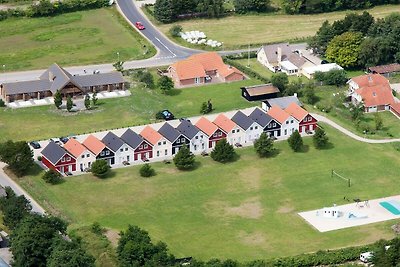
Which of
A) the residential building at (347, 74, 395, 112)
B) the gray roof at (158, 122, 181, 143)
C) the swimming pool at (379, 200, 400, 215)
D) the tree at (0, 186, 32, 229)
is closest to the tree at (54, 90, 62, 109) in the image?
the gray roof at (158, 122, 181, 143)

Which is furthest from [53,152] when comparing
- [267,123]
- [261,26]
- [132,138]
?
[261,26]

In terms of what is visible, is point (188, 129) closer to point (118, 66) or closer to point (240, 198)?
point (240, 198)

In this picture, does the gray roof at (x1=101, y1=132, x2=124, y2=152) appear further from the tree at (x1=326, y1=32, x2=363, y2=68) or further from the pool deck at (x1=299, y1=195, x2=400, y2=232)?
the tree at (x1=326, y1=32, x2=363, y2=68)

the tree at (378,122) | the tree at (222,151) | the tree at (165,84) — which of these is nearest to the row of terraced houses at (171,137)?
the tree at (222,151)

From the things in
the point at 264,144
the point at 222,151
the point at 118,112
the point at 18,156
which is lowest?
the point at 118,112

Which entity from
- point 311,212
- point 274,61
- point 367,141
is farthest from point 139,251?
point 274,61

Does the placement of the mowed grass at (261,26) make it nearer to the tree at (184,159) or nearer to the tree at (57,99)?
the tree at (57,99)
